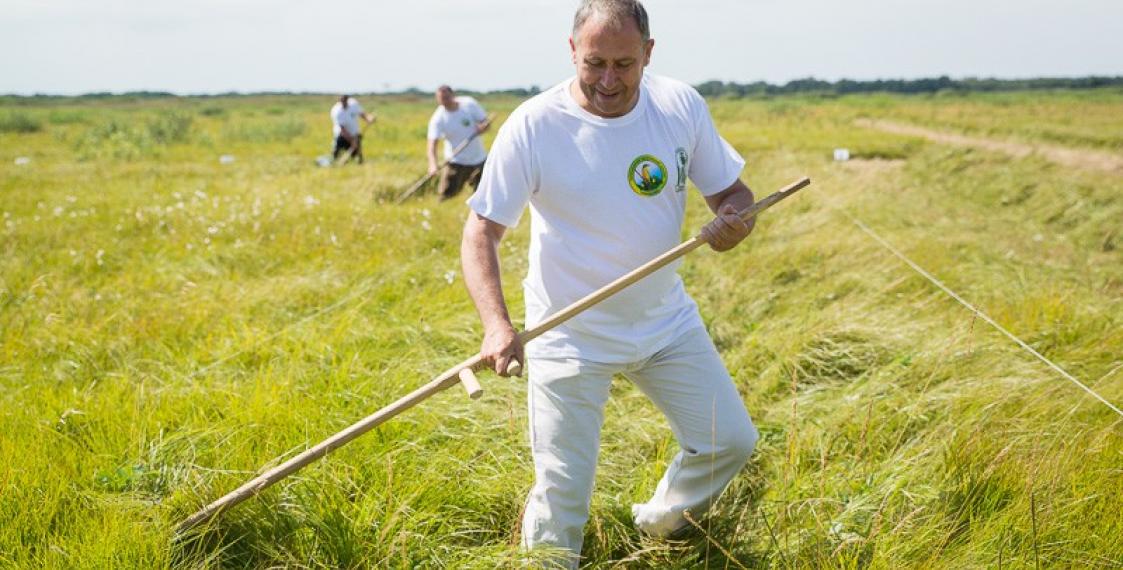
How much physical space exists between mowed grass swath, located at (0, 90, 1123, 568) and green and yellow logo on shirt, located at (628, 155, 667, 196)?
92cm

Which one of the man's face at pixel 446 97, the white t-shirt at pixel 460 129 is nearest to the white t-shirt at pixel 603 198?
the white t-shirt at pixel 460 129

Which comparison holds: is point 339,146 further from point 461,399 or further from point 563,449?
point 563,449

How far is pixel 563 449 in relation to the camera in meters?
2.25

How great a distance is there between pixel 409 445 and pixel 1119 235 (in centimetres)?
746

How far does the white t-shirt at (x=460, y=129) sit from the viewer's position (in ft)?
28.3

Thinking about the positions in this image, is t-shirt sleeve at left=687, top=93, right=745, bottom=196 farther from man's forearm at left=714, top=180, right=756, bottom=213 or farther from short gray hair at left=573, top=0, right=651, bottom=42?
short gray hair at left=573, top=0, right=651, bottom=42

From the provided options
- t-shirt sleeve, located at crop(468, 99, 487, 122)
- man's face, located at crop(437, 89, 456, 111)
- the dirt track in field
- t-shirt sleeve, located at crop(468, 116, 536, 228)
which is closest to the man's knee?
t-shirt sleeve, located at crop(468, 116, 536, 228)

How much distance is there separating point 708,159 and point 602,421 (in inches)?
33.6

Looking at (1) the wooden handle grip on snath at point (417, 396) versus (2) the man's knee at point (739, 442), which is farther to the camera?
(2) the man's knee at point (739, 442)

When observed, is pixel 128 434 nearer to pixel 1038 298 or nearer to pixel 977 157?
pixel 1038 298

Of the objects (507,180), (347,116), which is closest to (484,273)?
(507,180)

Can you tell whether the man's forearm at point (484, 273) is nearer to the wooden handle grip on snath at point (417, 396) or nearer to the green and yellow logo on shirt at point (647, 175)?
the wooden handle grip on snath at point (417, 396)

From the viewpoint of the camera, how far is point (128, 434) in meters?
2.82

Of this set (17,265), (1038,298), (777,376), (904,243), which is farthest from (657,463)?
(17,265)
